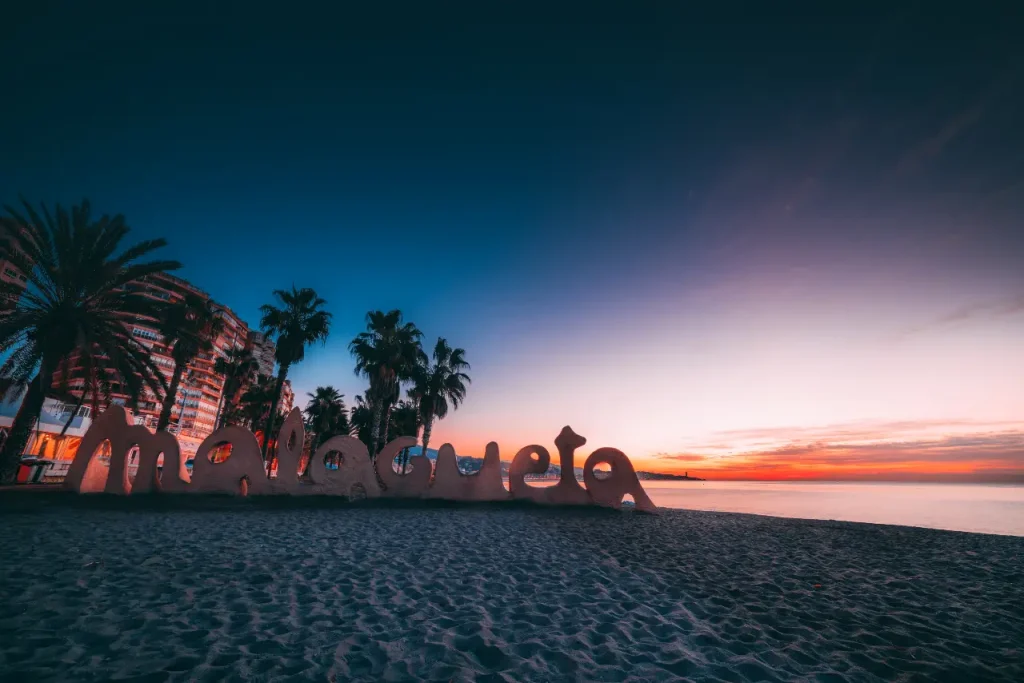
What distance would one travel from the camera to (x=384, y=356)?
27.9 m

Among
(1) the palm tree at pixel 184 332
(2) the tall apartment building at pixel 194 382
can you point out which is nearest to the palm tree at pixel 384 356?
(1) the palm tree at pixel 184 332

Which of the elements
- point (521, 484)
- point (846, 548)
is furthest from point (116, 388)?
point (846, 548)

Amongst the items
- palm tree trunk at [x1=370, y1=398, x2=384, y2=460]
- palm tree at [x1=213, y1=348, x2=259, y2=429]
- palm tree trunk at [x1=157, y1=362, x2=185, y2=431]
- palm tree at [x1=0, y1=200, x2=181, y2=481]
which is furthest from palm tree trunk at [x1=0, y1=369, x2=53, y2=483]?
palm tree at [x1=213, y1=348, x2=259, y2=429]

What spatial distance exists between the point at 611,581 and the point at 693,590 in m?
1.29

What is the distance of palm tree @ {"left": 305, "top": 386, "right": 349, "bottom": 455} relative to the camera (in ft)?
147

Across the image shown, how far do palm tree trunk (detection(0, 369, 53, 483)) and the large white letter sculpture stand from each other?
3.49m

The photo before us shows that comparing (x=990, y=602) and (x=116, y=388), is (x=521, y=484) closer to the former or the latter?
(x=990, y=602)

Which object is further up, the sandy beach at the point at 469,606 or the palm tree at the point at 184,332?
the palm tree at the point at 184,332

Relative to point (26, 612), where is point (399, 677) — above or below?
below

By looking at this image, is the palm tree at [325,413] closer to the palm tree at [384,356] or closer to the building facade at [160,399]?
the building facade at [160,399]

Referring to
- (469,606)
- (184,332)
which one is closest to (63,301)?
(184,332)

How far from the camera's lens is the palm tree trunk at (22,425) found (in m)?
15.6

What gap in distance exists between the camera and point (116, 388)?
67.7ft

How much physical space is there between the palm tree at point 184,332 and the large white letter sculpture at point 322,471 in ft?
15.0
